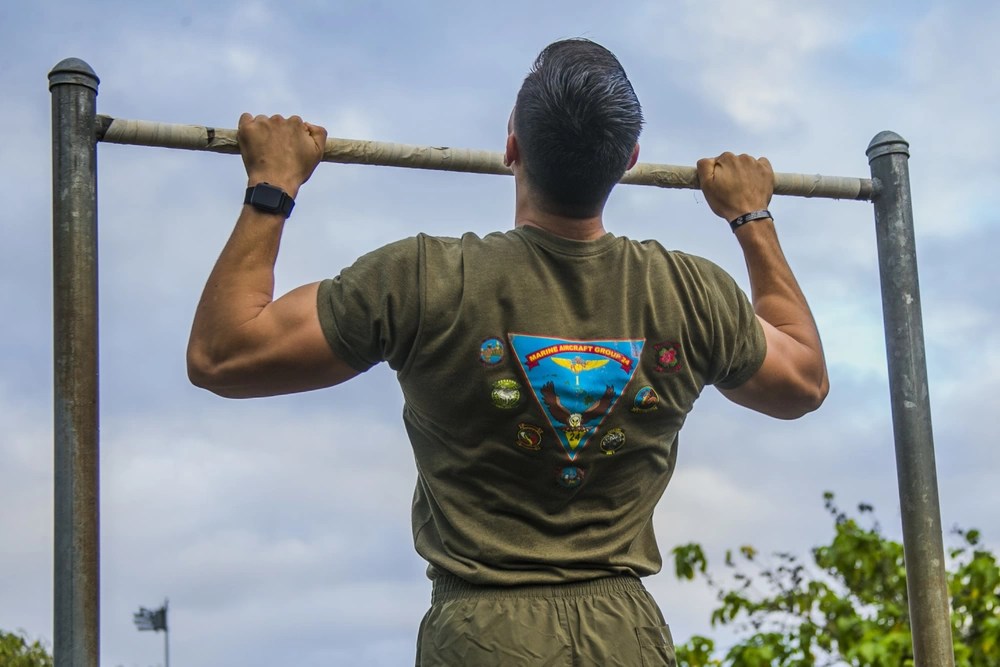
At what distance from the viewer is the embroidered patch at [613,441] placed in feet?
9.32

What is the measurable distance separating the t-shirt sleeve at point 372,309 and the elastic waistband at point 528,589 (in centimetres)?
50

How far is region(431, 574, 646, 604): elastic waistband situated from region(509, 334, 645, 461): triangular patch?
274 mm

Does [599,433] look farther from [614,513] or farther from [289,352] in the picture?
[289,352]

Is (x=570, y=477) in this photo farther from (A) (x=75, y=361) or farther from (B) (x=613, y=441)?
(A) (x=75, y=361)

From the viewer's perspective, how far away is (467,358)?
8.92 feet

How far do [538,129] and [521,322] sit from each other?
1.36ft

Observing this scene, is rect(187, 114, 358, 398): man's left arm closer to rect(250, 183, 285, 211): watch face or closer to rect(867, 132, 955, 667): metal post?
rect(250, 183, 285, 211): watch face

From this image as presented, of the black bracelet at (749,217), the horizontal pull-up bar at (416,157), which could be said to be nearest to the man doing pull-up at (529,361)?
the horizontal pull-up bar at (416,157)

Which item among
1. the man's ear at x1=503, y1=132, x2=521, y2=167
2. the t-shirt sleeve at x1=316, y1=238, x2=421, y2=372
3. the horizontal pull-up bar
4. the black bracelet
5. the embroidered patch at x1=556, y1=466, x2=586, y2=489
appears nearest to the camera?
the t-shirt sleeve at x1=316, y1=238, x2=421, y2=372

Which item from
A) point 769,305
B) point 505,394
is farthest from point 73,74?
point 769,305

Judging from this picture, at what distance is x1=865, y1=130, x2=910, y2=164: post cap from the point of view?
425 centimetres

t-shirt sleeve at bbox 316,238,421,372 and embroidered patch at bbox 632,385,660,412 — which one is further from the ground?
t-shirt sleeve at bbox 316,238,421,372

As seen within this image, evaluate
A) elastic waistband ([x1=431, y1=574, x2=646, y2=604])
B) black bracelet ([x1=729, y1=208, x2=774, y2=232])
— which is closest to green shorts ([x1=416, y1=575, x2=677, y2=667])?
elastic waistband ([x1=431, y1=574, x2=646, y2=604])

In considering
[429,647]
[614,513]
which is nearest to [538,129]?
[614,513]
